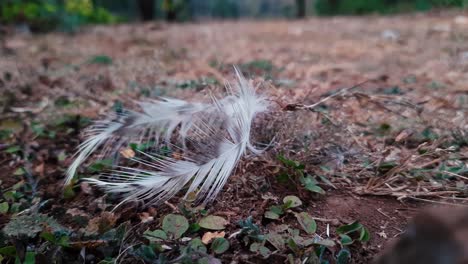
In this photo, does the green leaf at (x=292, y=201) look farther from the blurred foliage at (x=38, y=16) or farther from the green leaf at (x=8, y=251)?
the blurred foliage at (x=38, y=16)

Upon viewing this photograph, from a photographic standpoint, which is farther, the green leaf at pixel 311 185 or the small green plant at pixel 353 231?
the green leaf at pixel 311 185

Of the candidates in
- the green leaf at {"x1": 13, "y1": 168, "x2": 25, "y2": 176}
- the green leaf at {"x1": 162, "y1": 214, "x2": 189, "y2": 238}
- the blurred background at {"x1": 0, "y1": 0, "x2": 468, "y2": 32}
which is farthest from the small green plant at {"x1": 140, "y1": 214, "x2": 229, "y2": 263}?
the blurred background at {"x1": 0, "y1": 0, "x2": 468, "y2": 32}

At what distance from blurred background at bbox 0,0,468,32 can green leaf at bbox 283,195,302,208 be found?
20.4ft

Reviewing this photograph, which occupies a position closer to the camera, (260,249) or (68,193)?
(260,249)

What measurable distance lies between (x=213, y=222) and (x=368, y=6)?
1221 centimetres

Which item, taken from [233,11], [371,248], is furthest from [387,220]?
[233,11]

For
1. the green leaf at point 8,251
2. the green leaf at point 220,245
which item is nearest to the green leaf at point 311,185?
the green leaf at point 220,245

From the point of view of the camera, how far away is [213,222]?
4.28 feet

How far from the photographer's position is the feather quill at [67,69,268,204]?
1.39 m

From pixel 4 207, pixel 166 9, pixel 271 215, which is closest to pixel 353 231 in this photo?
pixel 271 215

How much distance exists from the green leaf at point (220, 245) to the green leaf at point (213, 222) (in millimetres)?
69

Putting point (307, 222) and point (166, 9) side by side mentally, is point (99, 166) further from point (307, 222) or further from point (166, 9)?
point (166, 9)

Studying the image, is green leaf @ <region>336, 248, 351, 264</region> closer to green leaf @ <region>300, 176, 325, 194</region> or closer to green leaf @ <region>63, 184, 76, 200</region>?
green leaf @ <region>300, 176, 325, 194</region>

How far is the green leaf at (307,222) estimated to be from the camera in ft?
4.17
